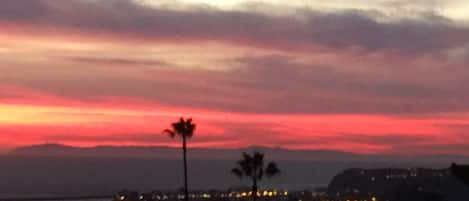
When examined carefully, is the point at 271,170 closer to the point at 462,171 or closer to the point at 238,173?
the point at 238,173

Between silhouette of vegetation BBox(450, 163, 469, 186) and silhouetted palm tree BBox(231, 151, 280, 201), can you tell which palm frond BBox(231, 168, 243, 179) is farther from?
silhouette of vegetation BBox(450, 163, 469, 186)

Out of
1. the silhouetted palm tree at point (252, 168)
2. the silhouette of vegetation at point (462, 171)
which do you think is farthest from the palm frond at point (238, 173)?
the silhouette of vegetation at point (462, 171)

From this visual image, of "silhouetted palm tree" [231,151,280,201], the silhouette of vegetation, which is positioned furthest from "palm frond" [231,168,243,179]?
the silhouette of vegetation

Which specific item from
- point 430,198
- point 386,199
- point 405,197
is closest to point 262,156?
point 430,198

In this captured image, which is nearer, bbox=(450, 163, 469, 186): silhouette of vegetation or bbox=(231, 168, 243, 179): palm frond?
bbox=(450, 163, 469, 186): silhouette of vegetation

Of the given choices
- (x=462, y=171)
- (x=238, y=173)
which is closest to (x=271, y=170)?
(x=238, y=173)

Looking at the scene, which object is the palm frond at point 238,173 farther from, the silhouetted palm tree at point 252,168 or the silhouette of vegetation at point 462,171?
the silhouette of vegetation at point 462,171

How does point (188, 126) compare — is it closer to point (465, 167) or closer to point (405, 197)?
point (465, 167)

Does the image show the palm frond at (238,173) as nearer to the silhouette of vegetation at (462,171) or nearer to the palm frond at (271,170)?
the palm frond at (271,170)

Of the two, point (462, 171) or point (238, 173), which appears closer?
point (462, 171)

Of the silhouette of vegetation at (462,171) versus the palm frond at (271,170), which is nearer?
the silhouette of vegetation at (462,171)

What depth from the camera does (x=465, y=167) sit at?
84.1 metres

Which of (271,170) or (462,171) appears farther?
(271,170)

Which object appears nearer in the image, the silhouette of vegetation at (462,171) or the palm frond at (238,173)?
the silhouette of vegetation at (462,171)
